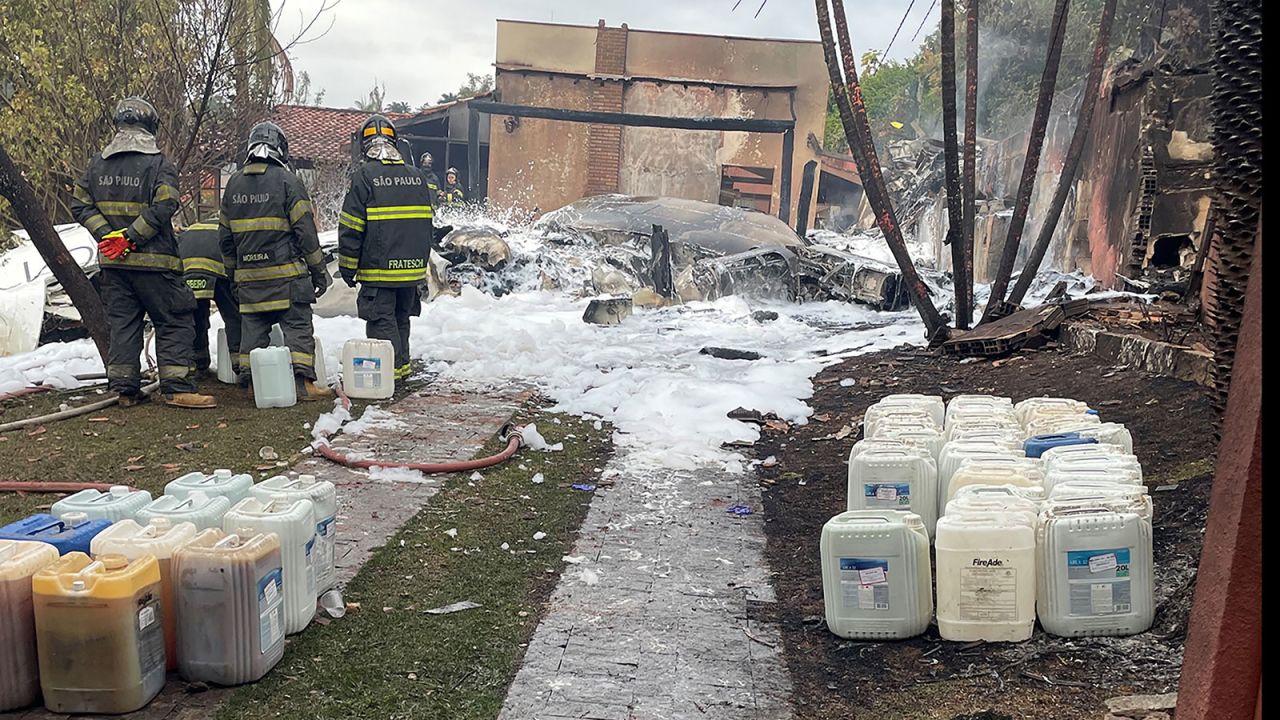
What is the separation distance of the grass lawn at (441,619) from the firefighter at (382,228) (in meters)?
2.95

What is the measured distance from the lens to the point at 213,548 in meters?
3.53

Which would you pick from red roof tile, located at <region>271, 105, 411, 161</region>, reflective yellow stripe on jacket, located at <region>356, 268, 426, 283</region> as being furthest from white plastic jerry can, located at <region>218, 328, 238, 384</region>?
red roof tile, located at <region>271, 105, 411, 161</region>

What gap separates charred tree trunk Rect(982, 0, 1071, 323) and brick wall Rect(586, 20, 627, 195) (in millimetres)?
17137

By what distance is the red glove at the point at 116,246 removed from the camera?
24.2 feet

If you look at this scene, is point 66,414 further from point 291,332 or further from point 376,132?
point 376,132

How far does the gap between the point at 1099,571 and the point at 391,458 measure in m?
4.30

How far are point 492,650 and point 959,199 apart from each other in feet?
27.3

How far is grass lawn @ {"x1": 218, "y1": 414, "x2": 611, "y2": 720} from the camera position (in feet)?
11.8

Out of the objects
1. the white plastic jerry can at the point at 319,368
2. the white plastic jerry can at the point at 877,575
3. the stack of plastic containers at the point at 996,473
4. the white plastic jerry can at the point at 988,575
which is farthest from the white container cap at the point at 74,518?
the white plastic jerry can at the point at 319,368

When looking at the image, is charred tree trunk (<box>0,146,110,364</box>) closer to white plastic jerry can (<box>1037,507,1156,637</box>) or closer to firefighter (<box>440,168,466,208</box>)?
white plastic jerry can (<box>1037,507,1156,637</box>)

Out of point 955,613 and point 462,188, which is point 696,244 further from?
point 955,613

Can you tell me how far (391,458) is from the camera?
22.3 ft

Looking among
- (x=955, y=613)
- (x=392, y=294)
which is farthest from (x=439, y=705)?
(x=392, y=294)

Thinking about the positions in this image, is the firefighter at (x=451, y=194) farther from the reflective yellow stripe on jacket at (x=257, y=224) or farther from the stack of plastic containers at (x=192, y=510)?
the stack of plastic containers at (x=192, y=510)
